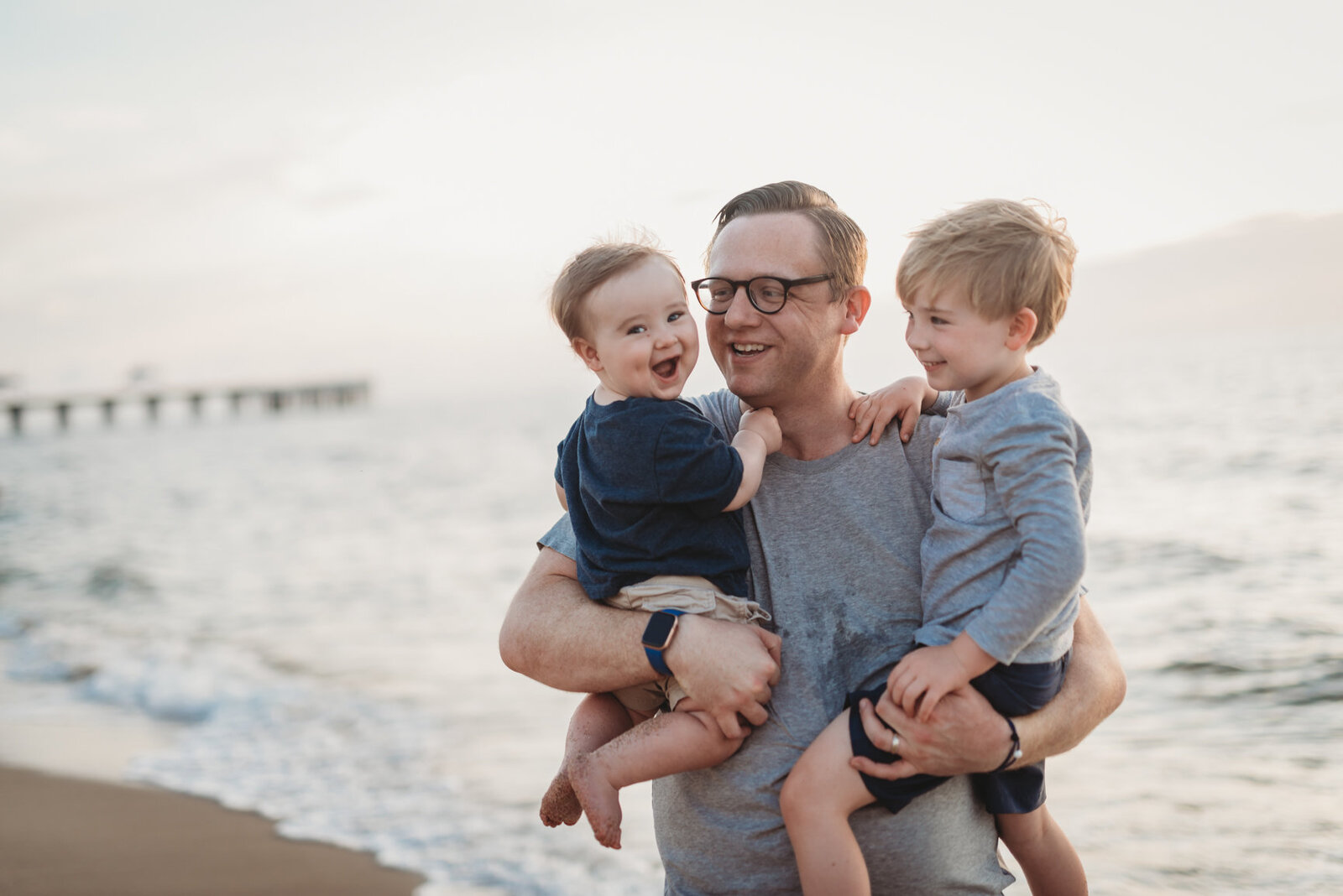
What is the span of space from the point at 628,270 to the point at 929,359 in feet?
2.43

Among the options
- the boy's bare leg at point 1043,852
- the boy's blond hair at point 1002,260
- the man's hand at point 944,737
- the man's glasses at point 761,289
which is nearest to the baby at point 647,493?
the man's glasses at point 761,289

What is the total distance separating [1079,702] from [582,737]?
118 cm

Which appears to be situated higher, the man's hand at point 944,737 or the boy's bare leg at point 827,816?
the man's hand at point 944,737

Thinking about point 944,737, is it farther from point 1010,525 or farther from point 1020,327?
point 1020,327

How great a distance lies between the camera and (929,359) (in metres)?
2.23

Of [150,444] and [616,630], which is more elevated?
[616,630]

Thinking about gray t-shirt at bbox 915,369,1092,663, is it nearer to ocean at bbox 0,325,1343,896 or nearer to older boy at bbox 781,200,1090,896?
older boy at bbox 781,200,1090,896

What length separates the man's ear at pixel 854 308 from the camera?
9.13 ft

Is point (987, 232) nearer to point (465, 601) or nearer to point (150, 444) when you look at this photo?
point (465, 601)

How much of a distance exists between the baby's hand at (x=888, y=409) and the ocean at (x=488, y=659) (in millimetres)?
3199

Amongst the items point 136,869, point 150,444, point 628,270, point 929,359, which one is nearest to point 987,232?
point 929,359

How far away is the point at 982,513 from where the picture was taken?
7.02 ft

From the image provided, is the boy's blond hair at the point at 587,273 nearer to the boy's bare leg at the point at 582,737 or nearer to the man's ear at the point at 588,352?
the man's ear at the point at 588,352

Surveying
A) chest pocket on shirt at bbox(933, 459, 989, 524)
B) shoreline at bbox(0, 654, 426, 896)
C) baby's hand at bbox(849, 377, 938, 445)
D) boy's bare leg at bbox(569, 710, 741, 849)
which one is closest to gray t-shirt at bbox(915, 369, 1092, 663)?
chest pocket on shirt at bbox(933, 459, 989, 524)
